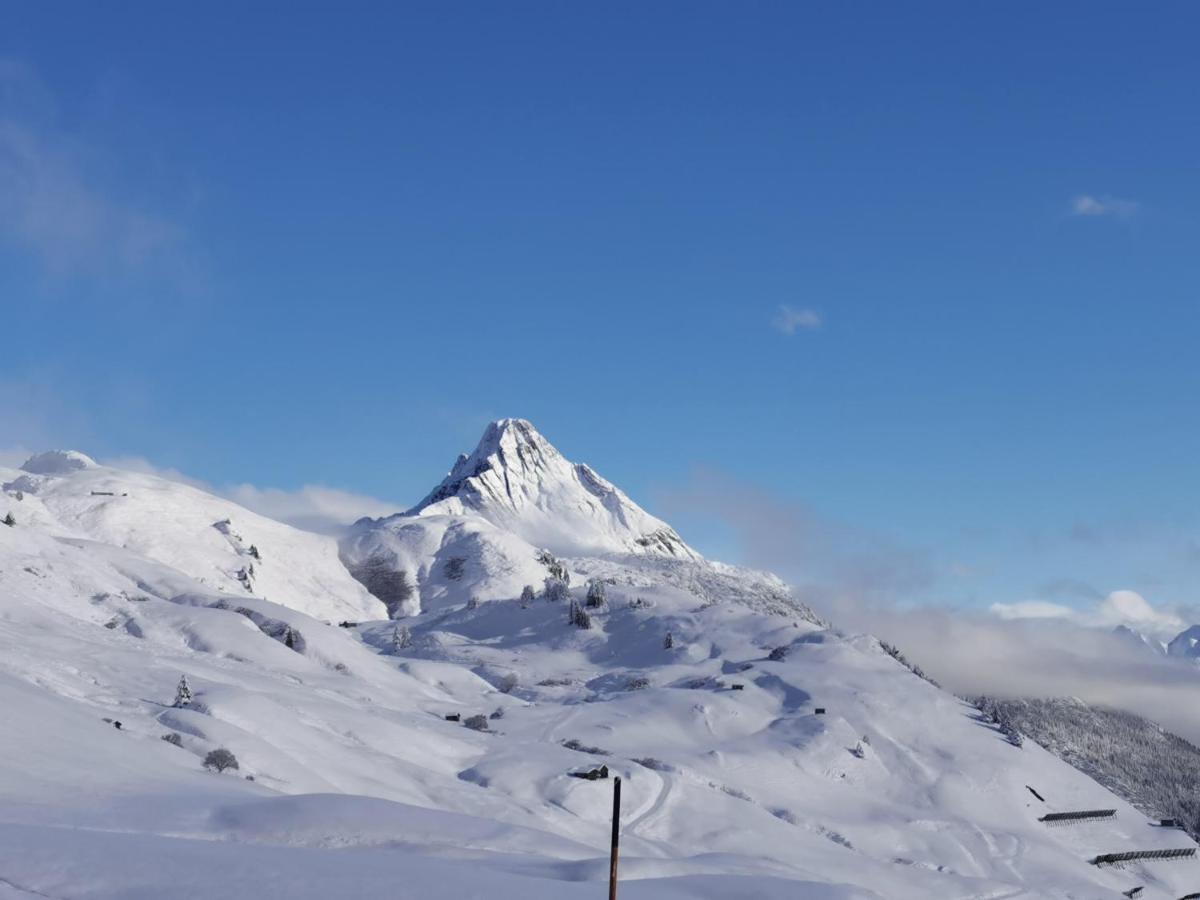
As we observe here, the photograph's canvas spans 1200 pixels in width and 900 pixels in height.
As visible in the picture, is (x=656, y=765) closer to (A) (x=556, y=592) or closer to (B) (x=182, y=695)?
(B) (x=182, y=695)

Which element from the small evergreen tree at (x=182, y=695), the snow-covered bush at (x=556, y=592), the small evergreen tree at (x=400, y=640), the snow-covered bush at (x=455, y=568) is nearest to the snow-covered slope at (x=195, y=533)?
the snow-covered bush at (x=455, y=568)

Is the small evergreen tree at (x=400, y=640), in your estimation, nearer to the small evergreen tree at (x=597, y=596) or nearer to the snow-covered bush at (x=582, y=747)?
the small evergreen tree at (x=597, y=596)

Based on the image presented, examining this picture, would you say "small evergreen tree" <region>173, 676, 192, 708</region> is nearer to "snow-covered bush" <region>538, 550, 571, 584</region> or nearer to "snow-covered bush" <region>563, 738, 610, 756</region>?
"snow-covered bush" <region>563, 738, 610, 756</region>

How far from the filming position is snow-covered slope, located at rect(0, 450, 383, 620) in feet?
435

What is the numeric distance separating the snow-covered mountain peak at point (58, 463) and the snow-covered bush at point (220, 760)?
154402mm

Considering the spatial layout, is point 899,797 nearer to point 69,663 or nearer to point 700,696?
point 700,696

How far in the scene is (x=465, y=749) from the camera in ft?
219

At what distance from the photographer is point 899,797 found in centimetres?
→ 8894

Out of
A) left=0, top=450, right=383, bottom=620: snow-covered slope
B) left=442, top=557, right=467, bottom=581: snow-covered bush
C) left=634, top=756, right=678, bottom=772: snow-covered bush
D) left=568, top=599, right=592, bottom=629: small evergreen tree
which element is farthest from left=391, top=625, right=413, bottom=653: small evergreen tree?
left=634, top=756, right=678, bottom=772: snow-covered bush

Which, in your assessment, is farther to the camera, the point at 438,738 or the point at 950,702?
the point at 950,702

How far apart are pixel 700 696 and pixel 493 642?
43684 millimetres

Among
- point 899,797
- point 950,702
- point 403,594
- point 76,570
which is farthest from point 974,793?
point 403,594

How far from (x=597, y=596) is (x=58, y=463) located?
11705 centimetres

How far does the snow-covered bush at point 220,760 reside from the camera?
43034 mm
